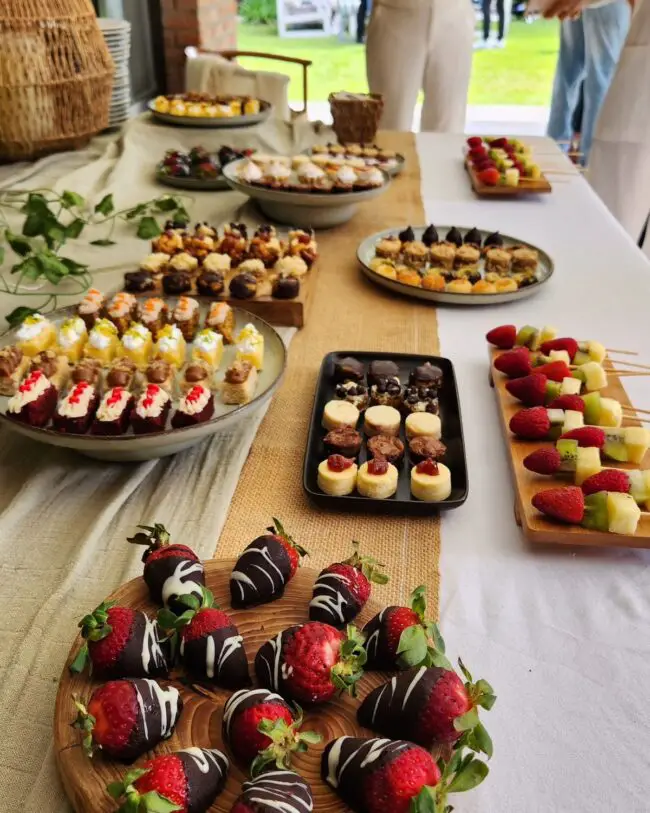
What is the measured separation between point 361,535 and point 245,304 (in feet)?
1.89

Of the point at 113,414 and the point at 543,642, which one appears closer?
the point at 543,642

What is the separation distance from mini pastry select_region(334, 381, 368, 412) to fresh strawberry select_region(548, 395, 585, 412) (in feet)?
0.77

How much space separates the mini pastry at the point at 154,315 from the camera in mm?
1021

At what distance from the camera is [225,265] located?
50.0 inches

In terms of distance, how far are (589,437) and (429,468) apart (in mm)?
188

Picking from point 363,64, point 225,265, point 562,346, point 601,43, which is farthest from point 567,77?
point 562,346

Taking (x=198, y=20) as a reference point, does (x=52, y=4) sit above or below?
above

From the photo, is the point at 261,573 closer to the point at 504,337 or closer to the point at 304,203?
the point at 504,337

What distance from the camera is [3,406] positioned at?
795 millimetres

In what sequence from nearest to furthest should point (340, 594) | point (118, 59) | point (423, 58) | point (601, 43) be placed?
1. point (340, 594)
2. point (118, 59)
3. point (423, 58)
4. point (601, 43)

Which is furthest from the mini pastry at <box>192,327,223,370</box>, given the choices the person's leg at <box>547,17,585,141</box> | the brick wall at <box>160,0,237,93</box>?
the person's leg at <box>547,17,585,141</box>

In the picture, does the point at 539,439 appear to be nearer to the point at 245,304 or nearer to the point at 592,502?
the point at 592,502

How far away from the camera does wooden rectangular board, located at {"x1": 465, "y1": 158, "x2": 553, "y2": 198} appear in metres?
1.79

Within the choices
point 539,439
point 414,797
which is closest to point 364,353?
point 539,439
